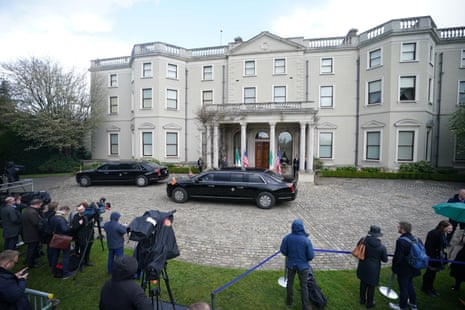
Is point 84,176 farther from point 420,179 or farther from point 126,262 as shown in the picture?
point 420,179

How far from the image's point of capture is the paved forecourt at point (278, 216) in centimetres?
557

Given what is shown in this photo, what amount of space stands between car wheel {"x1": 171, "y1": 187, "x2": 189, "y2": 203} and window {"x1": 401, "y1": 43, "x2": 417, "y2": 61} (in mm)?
19593

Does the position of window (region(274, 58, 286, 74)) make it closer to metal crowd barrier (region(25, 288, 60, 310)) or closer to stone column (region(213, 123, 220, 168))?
stone column (region(213, 123, 220, 168))

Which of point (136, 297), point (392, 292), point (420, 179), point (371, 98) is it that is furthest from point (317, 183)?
point (136, 297)

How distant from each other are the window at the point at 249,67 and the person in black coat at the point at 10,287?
2125cm

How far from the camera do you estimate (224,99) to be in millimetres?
22250

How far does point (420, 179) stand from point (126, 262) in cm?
2044

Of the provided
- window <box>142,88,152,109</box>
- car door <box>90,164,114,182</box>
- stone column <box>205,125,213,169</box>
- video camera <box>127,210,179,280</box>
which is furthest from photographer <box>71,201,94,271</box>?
window <box>142,88,152,109</box>

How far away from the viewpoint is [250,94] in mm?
21531

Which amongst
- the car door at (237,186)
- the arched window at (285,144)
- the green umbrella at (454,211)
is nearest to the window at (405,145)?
the arched window at (285,144)

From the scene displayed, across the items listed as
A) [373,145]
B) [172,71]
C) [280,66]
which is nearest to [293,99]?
[280,66]

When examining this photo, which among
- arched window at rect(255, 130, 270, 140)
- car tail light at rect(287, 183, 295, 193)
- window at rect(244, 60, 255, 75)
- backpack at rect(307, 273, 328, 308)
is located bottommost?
backpack at rect(307, 273, 328, 308)

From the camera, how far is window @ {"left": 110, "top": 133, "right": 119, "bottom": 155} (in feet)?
77.8

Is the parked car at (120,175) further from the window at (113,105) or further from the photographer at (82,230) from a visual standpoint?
the window at (113,105)
